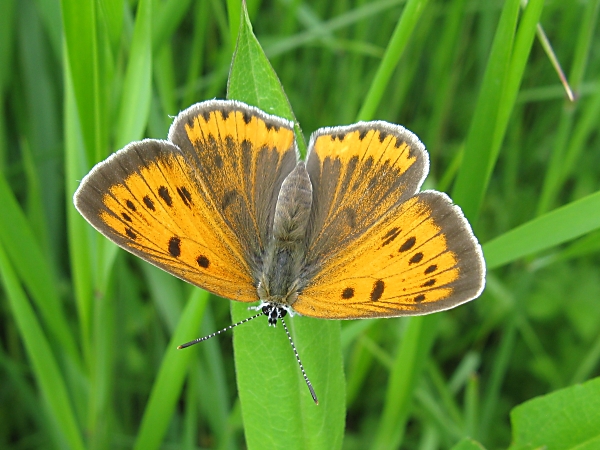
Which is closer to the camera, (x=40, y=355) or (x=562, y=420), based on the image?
(x=562, y=420)

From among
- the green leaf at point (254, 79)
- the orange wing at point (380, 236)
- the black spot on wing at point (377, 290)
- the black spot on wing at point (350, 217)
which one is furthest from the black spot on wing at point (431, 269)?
the green leaf at point (254, 79)

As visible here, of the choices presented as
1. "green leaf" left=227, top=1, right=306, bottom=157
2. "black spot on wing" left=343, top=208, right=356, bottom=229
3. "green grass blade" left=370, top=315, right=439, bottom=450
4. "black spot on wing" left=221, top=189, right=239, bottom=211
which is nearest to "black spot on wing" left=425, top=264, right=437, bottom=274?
"green grass blade" left=370, top=315, right=439, bottom=450

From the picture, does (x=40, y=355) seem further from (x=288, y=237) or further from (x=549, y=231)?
(x=549, y=231)

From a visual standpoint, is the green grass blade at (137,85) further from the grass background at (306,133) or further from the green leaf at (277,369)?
the green leaf at (277,369)

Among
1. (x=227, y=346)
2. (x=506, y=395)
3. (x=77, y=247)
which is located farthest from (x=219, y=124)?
(x=506, y=395)

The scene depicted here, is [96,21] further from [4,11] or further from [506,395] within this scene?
[506,395]

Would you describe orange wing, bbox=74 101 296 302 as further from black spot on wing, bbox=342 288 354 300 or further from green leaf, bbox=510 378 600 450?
green leaf, bbox=510 378 600 450

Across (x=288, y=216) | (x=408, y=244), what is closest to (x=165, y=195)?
(x=288, y=216)
